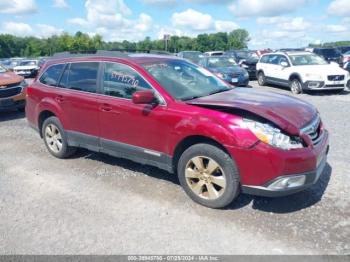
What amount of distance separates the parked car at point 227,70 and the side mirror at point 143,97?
982cm

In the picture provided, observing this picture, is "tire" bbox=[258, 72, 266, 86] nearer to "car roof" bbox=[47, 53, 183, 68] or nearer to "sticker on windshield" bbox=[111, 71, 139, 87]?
"car roof" bbox=[47, 53, 183, 68]

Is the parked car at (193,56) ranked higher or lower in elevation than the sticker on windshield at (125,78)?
higher

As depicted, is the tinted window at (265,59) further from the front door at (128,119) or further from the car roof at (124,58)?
Answer: the front door at (128,119)

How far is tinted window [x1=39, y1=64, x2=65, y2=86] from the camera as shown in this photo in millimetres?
5715

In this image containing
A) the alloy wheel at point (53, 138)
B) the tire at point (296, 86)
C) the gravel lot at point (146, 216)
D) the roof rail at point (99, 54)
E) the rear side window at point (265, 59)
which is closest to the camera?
the gravel lot at point (146, 216)

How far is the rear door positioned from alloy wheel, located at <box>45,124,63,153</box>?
1.28 feet

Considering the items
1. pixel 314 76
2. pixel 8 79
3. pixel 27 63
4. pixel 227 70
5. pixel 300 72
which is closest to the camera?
pixel 8 79

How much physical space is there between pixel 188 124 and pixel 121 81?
4.38ft

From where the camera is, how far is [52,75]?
5852mm

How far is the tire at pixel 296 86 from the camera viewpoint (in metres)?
12.9

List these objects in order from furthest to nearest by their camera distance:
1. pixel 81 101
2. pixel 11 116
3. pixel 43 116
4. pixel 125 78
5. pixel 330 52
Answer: pixel 330 52 → pixel 11 116 → pixel 43 116 → pixel 81 101 → pixel 125 78

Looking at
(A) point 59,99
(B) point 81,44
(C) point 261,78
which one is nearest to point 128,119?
(A) point 59,99

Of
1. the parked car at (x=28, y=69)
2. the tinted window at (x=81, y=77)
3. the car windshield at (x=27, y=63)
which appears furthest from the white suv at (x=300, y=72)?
the car windshield at (x=27, y=63)

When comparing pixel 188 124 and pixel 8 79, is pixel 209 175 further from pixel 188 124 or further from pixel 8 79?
pixel 8 79
